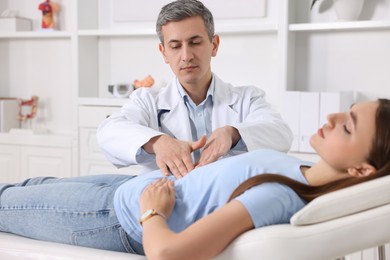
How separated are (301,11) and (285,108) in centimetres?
57

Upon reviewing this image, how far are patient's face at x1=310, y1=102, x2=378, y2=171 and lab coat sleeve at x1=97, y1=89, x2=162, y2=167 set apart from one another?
0.57m

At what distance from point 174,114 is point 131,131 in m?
0.23

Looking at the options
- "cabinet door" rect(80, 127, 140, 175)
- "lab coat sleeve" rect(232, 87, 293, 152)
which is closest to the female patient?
"lab coat sleeve" rect(232, 87, 293, 152)

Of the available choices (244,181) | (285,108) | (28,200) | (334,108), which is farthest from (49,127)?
(244,181)

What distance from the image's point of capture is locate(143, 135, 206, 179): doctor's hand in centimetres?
153

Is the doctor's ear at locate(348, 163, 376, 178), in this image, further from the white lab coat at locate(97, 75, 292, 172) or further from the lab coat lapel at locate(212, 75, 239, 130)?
the lab coat lapel at locate(212, 75, 239, 130)

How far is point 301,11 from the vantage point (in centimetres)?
304

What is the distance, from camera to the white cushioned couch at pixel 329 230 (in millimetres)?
1123

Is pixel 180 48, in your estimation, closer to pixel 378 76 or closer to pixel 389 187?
pixel 389 187

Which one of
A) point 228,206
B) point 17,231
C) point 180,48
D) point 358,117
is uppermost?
point 180,48

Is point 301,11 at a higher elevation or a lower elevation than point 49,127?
higher

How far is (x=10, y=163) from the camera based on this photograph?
3559mm

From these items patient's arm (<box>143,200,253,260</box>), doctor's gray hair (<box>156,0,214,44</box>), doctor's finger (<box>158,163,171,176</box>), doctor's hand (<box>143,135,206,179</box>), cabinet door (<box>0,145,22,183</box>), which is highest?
doctor's gray hair (<box>156,0,214,44</box>)

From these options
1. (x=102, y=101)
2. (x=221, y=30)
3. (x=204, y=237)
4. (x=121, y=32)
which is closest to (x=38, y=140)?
(x=102, y=101)
